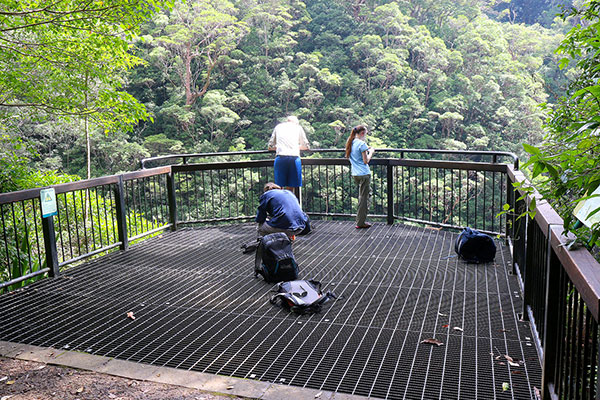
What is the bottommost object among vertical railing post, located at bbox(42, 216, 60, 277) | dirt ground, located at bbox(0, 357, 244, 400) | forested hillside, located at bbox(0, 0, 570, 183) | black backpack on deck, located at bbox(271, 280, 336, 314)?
dirt ground, located at bbox(0, 357, 244, 400)

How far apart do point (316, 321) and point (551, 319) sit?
6.33 ft

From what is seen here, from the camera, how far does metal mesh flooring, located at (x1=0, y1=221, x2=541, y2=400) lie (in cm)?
312

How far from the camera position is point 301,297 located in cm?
426

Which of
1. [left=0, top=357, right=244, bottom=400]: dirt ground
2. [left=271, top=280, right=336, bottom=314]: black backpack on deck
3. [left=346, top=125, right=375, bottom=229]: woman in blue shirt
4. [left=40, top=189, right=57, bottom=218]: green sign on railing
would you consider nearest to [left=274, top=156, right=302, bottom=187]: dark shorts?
[left=346, top=125, right=375, bottom=229]: woman in blue shirt

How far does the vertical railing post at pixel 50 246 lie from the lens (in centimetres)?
523

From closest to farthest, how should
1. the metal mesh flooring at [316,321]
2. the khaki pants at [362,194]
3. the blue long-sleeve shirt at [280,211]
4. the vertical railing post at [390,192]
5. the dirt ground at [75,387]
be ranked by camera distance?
the dirt ground at [75,387]
the metal mesh flooring at [316,321]
the blue long-sleeve shirt at [280,211]
the khaki pants at [362,194]
the vertical railing post at [390,192]

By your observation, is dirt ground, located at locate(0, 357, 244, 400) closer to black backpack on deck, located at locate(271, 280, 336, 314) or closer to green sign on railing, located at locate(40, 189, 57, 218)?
black backpack on deck, located at locate(271, 280, 336, 314)

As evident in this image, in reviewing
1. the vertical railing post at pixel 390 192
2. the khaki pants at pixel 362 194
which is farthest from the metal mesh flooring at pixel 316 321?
the vertical railing post at pixel 390 192

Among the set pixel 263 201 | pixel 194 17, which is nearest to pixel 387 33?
pixel 194 17

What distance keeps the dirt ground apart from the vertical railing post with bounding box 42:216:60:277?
217 cm

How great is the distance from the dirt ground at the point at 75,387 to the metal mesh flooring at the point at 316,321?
0.29 metres

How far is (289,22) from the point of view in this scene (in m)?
30.6

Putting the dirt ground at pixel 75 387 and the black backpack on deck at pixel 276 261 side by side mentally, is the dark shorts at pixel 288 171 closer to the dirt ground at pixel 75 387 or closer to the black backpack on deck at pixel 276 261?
the black backpack on deck at pixel 276 261

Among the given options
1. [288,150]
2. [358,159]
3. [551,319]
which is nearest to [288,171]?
[288,150]
